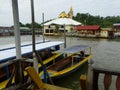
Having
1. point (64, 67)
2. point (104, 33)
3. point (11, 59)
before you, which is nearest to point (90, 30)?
point (104, 33)

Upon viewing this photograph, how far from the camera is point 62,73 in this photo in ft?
26.2

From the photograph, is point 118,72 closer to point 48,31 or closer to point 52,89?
point 52,89

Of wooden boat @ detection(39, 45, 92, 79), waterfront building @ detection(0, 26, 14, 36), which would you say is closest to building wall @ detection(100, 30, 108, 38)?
waterfront building @ detection(0, 26, 14, 36)

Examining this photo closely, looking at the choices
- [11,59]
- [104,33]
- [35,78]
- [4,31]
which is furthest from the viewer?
[4,31]

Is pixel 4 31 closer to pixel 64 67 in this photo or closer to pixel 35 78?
pixel 64 67

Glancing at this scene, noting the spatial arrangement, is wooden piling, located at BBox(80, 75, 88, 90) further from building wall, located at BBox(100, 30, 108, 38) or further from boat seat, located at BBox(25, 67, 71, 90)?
building wall, located at BBox(100, 30, 108, 38)

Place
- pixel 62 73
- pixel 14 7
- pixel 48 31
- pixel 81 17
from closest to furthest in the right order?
pixel 14 7, pixel 62 73, pixel 48 31, pixel 81 17

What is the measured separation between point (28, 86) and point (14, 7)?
1582 millimetres

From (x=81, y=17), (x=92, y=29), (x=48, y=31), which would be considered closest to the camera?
(x=92, y=29)

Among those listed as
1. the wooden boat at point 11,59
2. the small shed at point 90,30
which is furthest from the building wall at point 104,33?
the wooden boat at point 11,59

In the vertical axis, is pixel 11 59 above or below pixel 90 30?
below

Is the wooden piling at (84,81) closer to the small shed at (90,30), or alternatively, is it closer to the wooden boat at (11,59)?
the wooden boat at (11,59)

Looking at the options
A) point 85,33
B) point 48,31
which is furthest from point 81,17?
point 85,33

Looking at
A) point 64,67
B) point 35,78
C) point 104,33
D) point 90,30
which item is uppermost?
point 90,30
